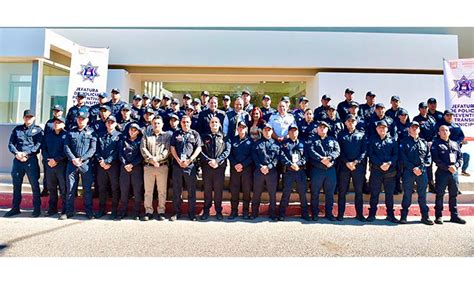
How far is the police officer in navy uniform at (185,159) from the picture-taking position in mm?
6043

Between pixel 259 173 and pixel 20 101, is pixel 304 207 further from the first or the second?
pixel 20 101

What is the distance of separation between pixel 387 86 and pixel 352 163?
20.0ft

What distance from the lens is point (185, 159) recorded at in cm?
602

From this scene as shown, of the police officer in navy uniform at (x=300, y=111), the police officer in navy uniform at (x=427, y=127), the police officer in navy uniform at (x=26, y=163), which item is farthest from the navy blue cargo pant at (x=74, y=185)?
the police officer in navy uniform at (x=427, y=127)

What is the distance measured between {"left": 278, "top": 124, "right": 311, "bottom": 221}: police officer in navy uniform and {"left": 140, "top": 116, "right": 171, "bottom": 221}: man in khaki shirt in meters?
2.17

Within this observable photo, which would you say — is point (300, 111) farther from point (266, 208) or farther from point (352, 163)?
point (266, 208)

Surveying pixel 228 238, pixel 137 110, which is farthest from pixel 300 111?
pixel 137 110

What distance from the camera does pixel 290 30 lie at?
10992 millimetres

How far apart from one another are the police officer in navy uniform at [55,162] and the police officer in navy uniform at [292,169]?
160 inches

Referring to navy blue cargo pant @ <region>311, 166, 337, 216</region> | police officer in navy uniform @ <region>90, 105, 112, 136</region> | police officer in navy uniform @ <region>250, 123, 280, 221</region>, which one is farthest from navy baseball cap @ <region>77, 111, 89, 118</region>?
navy blue cargo pant @ <region>311, 166, 337, 216</region>

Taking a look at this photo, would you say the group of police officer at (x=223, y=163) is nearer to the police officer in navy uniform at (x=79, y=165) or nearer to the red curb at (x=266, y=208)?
the police officer in navy uniform at (x=79, y=165)

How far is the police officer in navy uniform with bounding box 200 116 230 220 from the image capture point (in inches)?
241

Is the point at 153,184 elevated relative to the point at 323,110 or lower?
lower

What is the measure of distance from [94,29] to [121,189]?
23.3 ft
